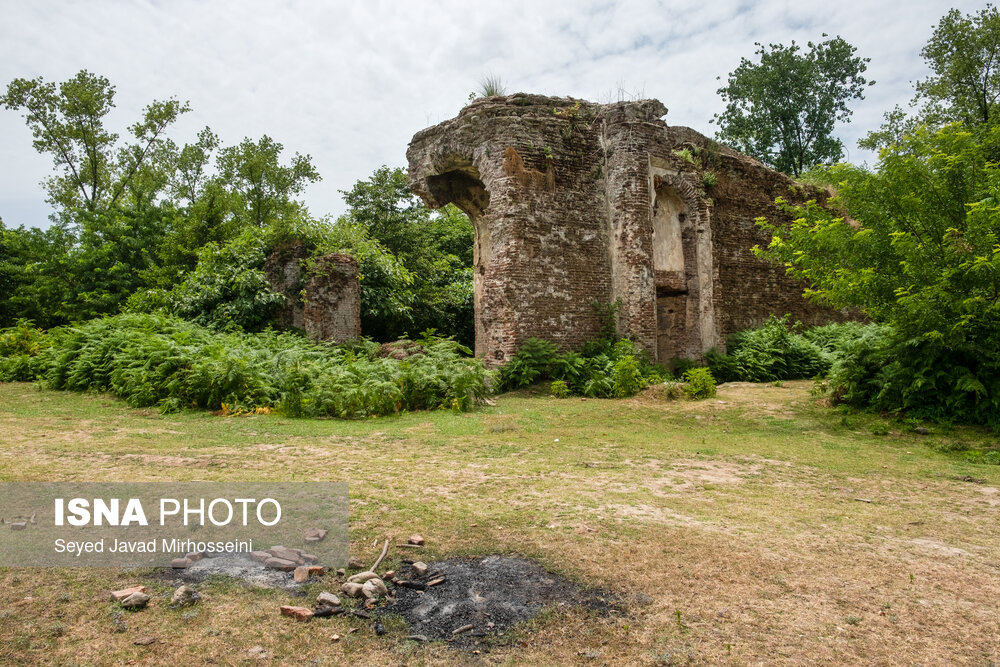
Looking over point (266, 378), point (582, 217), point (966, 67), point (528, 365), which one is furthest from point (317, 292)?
point (966, 67)

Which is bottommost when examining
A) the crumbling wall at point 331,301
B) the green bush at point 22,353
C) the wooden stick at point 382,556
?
the wooden stick at point 382,556

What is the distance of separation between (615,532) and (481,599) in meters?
1.14

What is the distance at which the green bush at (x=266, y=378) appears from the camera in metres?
8.36

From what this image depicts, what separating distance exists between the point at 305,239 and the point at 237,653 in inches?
521

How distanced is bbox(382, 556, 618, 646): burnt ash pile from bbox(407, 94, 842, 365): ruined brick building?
8.95m

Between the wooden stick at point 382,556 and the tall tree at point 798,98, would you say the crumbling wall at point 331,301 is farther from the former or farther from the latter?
the tall tree at point 798,98

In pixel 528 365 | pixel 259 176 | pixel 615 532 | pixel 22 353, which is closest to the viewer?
pixel 615 532

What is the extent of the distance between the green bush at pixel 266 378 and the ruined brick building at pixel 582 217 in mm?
2453

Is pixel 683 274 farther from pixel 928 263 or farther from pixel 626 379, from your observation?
pixel 928 263

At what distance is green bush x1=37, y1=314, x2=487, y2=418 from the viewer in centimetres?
836

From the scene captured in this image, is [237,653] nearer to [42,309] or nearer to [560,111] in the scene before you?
[560,111]

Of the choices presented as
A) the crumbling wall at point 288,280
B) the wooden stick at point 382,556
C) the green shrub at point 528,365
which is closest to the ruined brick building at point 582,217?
the green shrub at point 528,365

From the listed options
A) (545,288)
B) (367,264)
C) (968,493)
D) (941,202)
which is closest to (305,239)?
A: (367,264)

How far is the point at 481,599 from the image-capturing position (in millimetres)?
2691
